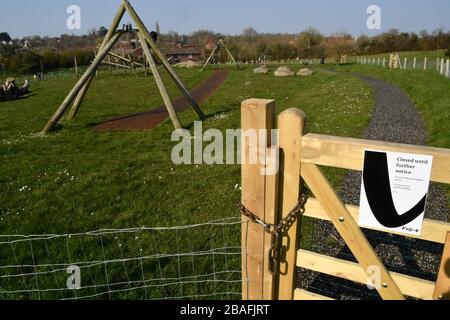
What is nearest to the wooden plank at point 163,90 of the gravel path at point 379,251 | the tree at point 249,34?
the gravel path at point 379,251

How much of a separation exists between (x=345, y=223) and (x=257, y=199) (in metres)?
0.72

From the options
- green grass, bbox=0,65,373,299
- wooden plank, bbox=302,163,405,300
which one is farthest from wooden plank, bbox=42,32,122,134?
wooden plank, bbox=302,163,405,300

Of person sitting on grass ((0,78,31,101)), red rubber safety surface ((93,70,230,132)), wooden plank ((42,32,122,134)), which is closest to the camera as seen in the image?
wooden plank ((42,32,122,134))

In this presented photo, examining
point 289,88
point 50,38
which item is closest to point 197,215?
point 289,88

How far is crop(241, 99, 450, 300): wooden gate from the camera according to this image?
2.62 metres

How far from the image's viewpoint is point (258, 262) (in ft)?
10.5

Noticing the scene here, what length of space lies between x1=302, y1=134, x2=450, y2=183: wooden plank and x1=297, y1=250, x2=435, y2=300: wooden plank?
87cm

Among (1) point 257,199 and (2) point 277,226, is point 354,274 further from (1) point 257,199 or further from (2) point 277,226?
(1) point 257,199

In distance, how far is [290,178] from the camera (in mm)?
2869

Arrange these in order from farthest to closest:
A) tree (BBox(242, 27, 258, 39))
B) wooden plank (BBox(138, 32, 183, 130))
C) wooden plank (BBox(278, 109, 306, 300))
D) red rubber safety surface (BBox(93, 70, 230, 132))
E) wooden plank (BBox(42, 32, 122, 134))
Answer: tree (BBox(242, 27, 258, 39))
red rubber safety surface (BBox(93, 70, 230, 132))
wooden plank (BBox(42, 32, 122, 134))
wooden plank (BBox(138, 32, 183, 130))
wooden plank (BBox(278, 109, 306, 300))

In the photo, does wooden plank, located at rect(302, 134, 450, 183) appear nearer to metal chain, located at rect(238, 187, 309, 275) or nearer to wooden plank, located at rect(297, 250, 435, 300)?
metal chain, located at rect(238, 187, 309, 275)

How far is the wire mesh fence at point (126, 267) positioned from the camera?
14.2ft

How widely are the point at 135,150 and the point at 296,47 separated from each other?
69.4 metres

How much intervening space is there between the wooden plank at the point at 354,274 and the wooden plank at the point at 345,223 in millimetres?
70
